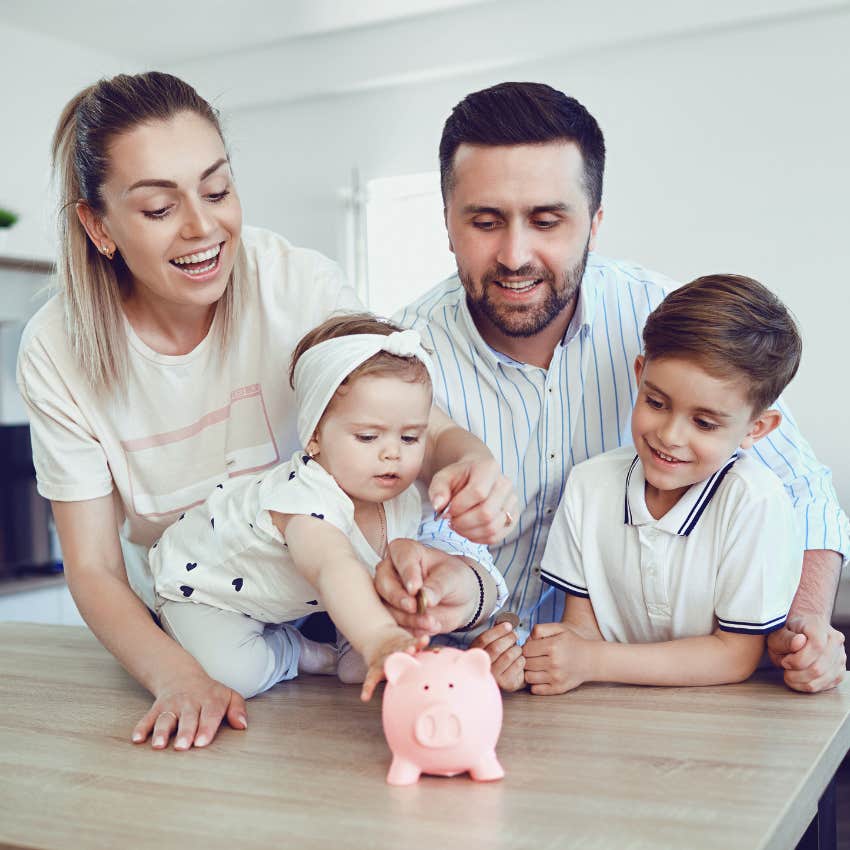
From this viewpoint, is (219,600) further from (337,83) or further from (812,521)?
(337,83)

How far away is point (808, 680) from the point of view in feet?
4.26

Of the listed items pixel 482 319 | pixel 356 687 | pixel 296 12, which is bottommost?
pixel 356 687

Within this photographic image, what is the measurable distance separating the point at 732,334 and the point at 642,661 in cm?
46

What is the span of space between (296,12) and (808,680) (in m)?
4.89

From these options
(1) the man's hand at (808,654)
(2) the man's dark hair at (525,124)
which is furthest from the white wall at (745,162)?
(1) the man's hand at (808,654)

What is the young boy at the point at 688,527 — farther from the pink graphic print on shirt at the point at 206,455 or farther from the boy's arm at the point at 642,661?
the pink graphic print on shirt at the point at 206,455

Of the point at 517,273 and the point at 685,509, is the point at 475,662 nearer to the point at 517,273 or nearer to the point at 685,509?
the point at 685,509

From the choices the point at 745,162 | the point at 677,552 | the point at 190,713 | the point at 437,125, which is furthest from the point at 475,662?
the point at 437,125

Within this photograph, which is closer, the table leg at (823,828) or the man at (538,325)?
the table leg at (823,828)

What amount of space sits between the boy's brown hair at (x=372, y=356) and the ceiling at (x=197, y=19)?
4192 mm

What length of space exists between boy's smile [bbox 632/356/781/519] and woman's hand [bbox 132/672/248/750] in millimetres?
645

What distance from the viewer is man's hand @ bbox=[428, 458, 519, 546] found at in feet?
4.09

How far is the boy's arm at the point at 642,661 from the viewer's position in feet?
4.40

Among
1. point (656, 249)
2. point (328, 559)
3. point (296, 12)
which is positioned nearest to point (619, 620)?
point (328, 559)
